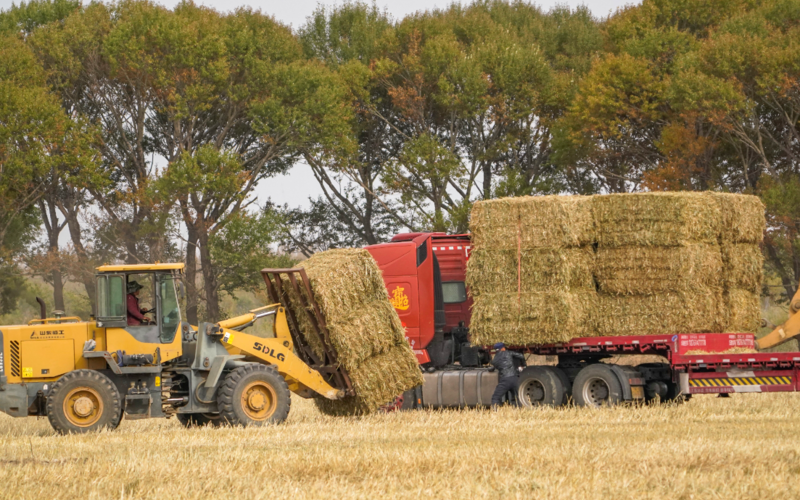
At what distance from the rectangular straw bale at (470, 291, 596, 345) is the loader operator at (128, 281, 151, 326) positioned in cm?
570

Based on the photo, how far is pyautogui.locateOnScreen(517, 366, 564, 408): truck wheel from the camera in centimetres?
1725

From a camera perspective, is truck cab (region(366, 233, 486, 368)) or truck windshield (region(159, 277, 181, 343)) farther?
truck cab (region(366, 233, 486, 368))

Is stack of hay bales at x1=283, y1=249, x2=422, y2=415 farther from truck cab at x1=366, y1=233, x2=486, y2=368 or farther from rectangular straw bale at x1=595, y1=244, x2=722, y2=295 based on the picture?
rectangular straw bale at x1=595, y1=244, x2=722, y2=295

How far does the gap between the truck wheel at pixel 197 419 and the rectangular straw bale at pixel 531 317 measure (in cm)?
468

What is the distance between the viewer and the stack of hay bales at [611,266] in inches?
649

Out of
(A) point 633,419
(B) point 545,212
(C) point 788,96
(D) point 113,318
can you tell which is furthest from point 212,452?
(C) point 788,96

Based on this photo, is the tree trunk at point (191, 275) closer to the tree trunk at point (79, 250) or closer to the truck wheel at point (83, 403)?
the tree trunk at point (79, 250)

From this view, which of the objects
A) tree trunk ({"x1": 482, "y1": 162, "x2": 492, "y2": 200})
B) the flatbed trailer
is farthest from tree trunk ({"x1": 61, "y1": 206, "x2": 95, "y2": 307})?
the flatbed trailer

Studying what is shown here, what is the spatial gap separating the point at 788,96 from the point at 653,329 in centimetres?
1602

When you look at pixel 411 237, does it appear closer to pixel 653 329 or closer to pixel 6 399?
pixel 653 329

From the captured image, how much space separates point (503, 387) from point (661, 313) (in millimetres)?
3014

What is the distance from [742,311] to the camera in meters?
17.0

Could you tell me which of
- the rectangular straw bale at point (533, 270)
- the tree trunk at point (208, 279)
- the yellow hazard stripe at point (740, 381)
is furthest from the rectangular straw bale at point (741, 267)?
the tree trunk at point (208, 279)

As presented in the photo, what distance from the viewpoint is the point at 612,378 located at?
1670 cm
